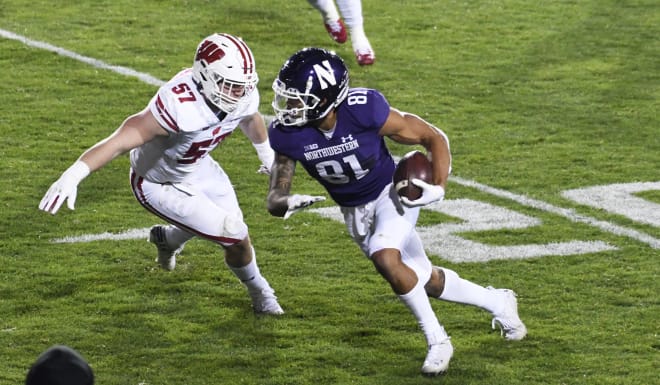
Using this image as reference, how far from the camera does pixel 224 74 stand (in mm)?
5871

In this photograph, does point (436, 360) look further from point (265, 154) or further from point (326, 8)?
point (326, 8)

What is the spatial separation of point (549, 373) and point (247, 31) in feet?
20.7

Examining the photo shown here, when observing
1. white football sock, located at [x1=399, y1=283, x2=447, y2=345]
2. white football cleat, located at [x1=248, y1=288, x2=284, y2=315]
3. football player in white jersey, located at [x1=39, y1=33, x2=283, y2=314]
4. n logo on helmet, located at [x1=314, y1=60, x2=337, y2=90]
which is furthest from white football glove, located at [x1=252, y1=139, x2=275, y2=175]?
white football sock, located at [x1=399, y1=283, x2=447, y2=345]

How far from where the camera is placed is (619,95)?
1005 centimetres

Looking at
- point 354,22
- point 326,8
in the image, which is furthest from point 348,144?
point 326,8

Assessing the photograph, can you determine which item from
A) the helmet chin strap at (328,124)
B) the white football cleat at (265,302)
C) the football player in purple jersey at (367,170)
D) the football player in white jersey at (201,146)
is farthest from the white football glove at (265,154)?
the helmet chin strap at (328,124)

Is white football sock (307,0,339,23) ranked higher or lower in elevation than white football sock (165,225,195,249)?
lower

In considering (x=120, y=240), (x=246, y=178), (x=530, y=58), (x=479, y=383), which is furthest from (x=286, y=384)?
(x=530, y=58)

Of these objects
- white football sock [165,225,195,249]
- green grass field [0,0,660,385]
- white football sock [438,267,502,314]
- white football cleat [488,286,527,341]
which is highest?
white football sock [438,267,502,314]

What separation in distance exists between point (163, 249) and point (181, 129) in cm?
106

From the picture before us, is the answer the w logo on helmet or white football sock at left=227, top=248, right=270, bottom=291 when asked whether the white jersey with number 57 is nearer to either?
the w logo on helmet

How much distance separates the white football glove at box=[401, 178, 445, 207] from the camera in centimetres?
538

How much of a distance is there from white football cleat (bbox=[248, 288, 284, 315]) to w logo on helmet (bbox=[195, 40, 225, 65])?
3.76ft

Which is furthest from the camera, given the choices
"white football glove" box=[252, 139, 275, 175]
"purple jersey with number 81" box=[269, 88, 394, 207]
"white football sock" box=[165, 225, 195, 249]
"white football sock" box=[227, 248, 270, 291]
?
"white football sock" box=[165, 225, 195, 249]
